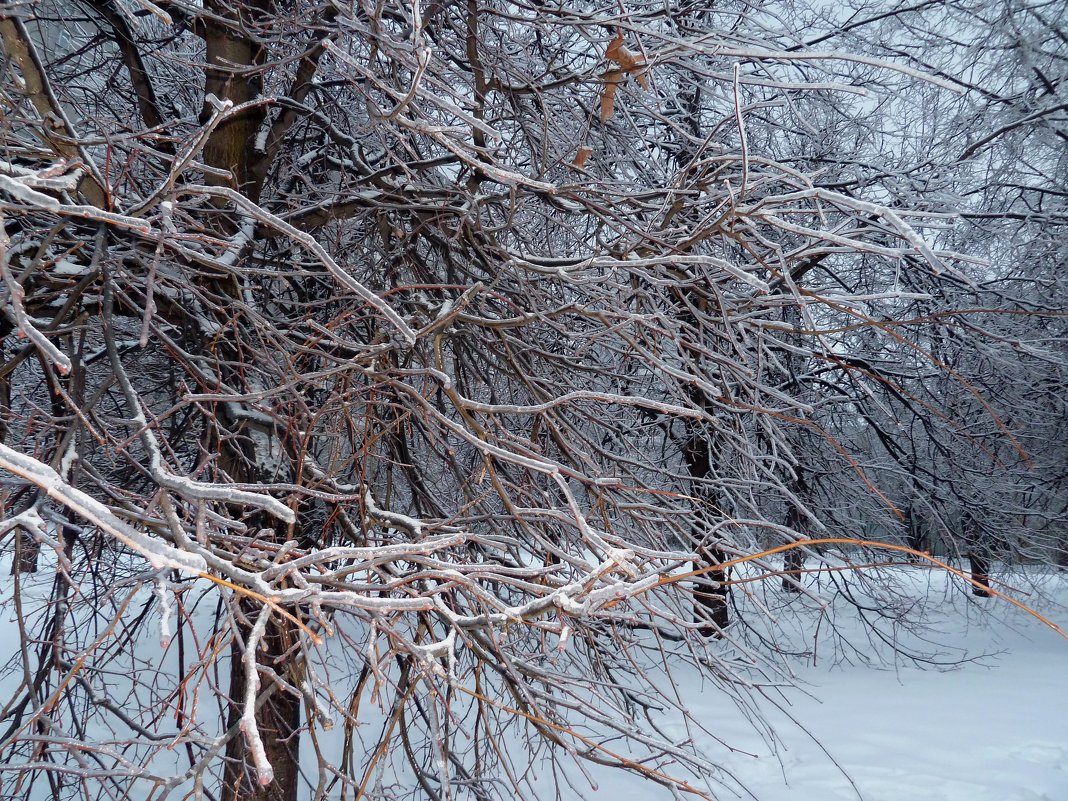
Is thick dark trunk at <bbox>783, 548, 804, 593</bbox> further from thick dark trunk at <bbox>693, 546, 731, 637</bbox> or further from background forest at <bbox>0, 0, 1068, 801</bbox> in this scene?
thick dark trunk at <bbox>693, 546, 731, 637</bbox>

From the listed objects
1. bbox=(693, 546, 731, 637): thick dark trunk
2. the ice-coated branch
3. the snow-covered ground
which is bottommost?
the snow-covered ground

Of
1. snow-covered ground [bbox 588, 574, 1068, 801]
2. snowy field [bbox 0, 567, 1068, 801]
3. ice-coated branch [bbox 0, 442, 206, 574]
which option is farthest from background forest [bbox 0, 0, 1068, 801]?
snow-covered ground [bbox 588, 574, 1068, 801]

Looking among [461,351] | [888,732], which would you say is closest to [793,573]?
[461,351]

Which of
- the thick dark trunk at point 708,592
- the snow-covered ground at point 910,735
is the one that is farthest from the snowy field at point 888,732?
the thick dark trunk at point 708,592

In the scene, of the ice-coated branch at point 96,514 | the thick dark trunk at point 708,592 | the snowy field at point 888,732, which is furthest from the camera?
the snowy field at point 888,732

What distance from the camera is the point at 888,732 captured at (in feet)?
22.7

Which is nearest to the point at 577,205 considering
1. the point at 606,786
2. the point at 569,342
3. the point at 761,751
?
the point at 569,342

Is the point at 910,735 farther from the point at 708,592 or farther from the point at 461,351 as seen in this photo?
the point at 461,351

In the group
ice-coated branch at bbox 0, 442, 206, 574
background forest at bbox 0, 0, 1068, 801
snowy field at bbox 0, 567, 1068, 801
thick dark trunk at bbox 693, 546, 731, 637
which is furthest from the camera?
snowy field at bbox 0, 567, 1068, 801

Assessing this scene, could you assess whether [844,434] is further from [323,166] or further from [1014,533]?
[323,166]

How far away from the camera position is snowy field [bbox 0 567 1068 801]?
5.70 metres

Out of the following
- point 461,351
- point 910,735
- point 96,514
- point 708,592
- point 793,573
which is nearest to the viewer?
point 96,514

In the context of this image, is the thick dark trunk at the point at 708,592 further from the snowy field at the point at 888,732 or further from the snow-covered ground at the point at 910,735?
the snow-covered ground at the point at 910,735

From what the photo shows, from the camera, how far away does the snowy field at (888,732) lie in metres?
5.70
